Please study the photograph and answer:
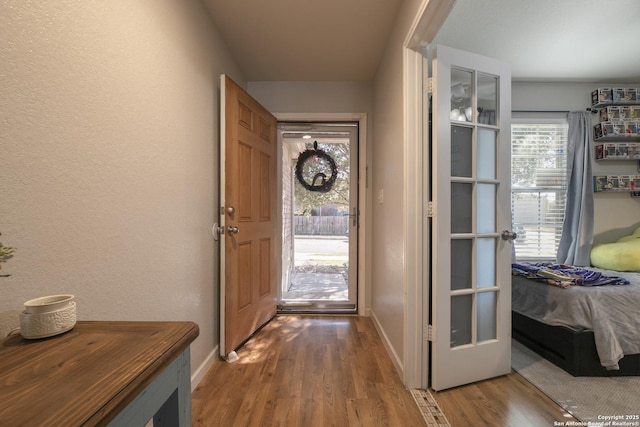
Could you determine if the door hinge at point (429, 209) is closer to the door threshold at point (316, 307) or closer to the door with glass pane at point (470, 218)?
the door with glass pane at point (470, 218)

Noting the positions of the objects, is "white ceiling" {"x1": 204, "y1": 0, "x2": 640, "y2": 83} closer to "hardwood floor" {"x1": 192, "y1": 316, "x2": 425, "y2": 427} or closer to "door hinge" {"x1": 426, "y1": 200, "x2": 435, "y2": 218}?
"door hinge" {"x1": 426, "y1": 200, "x2": 435, "y2": 218}

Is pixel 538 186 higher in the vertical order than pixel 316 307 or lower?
higher

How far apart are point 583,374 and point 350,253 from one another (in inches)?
77.3

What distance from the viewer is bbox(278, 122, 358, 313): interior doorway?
3.13 metres

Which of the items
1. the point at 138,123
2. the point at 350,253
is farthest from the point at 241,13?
the point at 350,253

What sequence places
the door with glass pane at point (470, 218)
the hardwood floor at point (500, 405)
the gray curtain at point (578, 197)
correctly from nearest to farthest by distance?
1. the hardwood floor at point (500, 405)
2. the door with glass pane at point (470, 218)
3. the gray curtain at point (578, 197)

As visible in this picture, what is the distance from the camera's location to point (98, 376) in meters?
0.49

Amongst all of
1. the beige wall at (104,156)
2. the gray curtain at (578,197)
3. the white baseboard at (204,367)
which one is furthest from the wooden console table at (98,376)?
the gray curtain at (578,197)

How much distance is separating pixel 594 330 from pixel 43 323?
8.49 feet

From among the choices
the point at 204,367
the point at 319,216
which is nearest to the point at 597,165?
the point at 319,216

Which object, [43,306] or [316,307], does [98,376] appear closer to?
[43,306]

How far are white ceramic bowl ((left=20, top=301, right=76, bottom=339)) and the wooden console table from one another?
2 centimetres

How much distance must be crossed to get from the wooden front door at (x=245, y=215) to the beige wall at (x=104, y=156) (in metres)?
0.21

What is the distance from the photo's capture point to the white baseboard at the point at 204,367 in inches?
66.8
